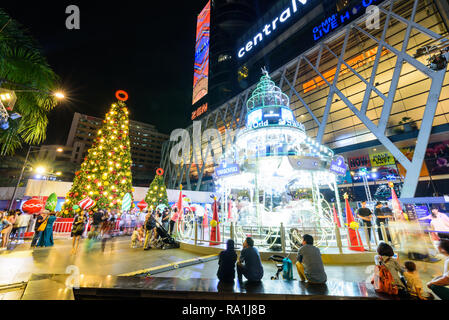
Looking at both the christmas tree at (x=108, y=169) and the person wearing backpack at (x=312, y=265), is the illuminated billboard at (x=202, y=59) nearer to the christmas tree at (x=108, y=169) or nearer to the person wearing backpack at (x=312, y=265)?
the christmas tree at (x=108, y=169)

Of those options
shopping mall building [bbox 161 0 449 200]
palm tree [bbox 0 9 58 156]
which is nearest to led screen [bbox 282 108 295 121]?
palm tree [bbox 0 9 58 156]

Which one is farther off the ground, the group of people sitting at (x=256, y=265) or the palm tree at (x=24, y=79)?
the palm tree at (x=24, y=79)

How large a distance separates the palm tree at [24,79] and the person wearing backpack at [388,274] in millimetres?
10317

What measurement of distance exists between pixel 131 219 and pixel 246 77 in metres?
34.8

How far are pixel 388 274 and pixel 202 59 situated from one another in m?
55.6

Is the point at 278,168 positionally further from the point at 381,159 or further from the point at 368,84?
the point at 381,159

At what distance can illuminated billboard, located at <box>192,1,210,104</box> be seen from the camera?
156 feet

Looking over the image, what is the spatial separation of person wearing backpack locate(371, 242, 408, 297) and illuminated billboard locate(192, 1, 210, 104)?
152 feet

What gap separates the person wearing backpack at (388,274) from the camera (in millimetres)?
3447

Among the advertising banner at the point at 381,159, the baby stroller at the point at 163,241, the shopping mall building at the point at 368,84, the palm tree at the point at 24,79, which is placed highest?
the shopping mall building at the point at 368,84

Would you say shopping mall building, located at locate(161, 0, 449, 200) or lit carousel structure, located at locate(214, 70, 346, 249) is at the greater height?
shopping mall building, located at locate(161, 0, 449, 200)

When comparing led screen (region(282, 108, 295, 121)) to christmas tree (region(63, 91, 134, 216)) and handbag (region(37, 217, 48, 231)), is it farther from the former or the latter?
handbag (region(37, 217, 48, 231))

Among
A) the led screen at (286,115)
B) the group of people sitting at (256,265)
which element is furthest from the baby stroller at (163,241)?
the led screen at (286,115)
